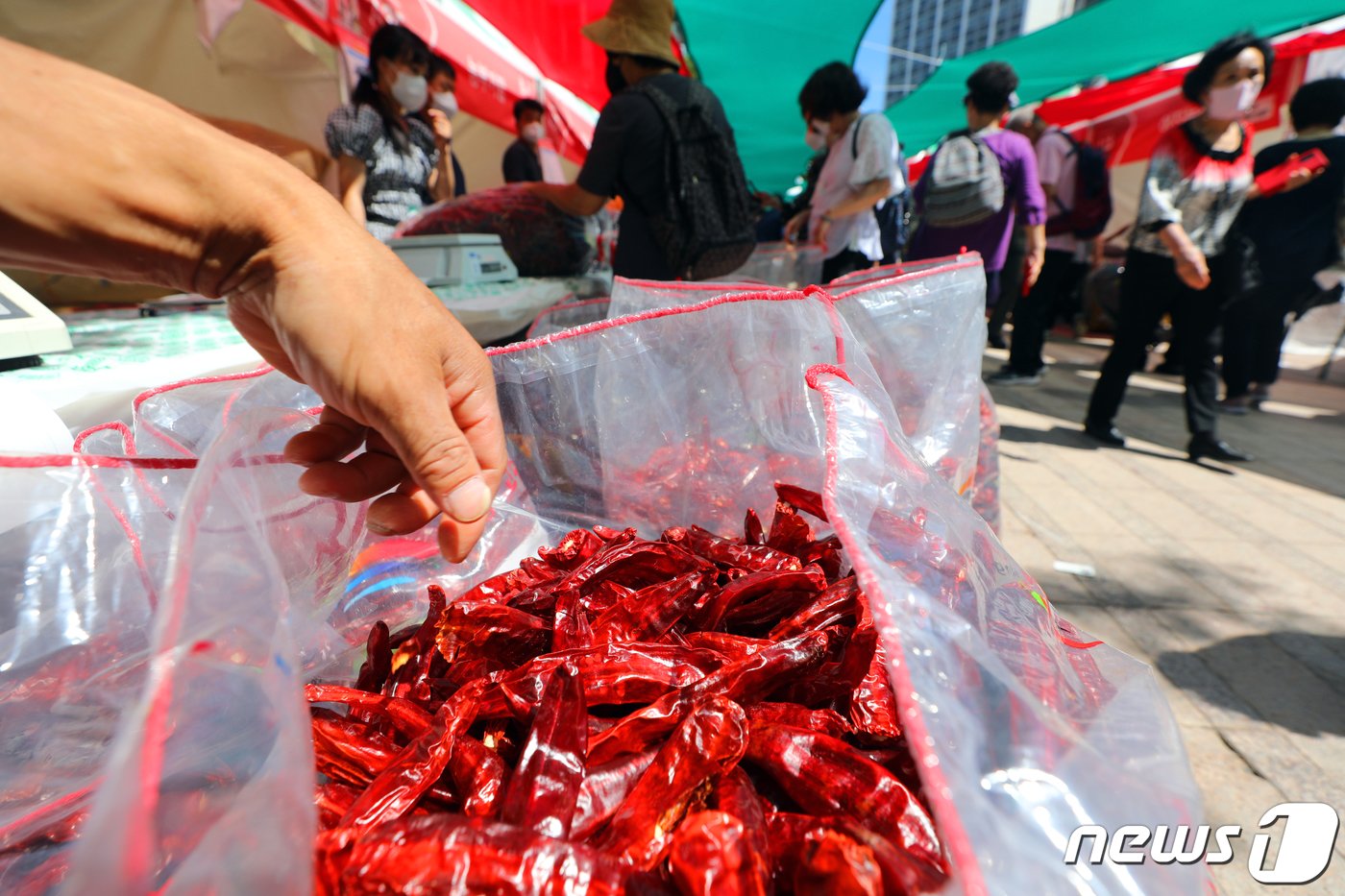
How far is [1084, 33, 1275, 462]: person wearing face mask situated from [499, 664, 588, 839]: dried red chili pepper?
162 inches

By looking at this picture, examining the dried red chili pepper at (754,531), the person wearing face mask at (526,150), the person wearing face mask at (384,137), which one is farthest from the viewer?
the person wearing face mask at (526,150)

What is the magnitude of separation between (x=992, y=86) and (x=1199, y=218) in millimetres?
1477

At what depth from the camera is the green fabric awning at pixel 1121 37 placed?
6.91m

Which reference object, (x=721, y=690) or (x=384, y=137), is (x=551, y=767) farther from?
(x=384, y=137)

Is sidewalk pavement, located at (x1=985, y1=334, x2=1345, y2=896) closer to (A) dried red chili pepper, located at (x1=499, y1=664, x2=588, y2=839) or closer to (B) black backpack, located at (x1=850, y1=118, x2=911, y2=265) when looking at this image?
(A) dried red chili pepper, located at (x1=499, y1=664, x2=588, y2=839)

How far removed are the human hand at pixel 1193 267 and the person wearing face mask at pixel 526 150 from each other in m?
4.38

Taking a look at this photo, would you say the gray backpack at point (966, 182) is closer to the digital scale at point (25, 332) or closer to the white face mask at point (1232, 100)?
the white face mask at point (1232, 100)

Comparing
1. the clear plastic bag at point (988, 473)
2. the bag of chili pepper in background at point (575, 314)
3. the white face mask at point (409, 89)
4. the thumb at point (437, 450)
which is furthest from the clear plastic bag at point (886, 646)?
the white face mask at point (409, 89)

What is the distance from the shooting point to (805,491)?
4.49 feet

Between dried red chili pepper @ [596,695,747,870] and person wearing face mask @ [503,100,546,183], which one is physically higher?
person wearing face mask @ [503,100,546,183]

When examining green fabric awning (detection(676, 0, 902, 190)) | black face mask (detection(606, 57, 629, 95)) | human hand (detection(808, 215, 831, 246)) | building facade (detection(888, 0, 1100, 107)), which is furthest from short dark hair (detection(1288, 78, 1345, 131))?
building facade (detection(888, 0, 1100, 107))

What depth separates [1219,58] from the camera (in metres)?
3.38

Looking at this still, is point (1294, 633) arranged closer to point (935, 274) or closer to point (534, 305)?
point (935, 274)

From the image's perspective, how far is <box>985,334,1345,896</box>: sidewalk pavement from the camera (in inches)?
63.7
